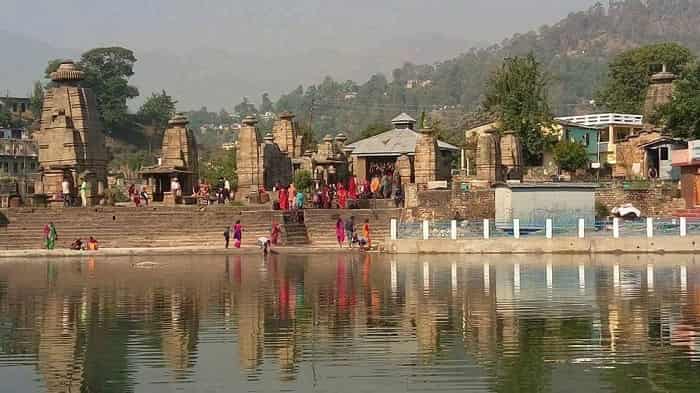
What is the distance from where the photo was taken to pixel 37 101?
339ft

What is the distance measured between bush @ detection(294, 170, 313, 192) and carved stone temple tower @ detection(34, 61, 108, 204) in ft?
25.6

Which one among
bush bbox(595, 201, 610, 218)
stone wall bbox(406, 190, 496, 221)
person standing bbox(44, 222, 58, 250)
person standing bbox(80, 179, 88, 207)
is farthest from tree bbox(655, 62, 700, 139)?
person standing bbox(44, 222, 58, 250)

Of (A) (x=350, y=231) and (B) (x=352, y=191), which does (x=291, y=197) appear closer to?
(A) (x=350, y=231)

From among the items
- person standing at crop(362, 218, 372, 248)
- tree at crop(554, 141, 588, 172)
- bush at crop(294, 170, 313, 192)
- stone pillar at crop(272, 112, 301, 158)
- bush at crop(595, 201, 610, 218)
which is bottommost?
person standing at crop(362, 218, 372, 248)

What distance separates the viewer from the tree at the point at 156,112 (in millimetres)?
116062

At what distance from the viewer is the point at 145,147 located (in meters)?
113

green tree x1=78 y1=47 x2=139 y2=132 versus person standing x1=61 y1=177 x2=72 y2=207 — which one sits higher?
green tree x1=78 y1=47 x2=139 y2=132

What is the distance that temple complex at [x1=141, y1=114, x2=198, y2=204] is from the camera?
4316 centimetres

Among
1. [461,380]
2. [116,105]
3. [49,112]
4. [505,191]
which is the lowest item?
[461,380]

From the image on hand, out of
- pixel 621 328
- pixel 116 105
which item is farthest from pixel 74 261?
pixel 116 105

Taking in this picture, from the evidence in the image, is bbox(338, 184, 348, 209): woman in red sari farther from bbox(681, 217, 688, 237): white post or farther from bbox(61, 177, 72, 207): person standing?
bbox(681, 217, 688, 237): white post

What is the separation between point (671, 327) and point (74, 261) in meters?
20.6

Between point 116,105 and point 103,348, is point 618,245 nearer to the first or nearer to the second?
point 103,348

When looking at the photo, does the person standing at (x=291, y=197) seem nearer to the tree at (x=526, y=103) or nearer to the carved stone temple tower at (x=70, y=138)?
the carved stone temple tower at (x=70, y=138)
